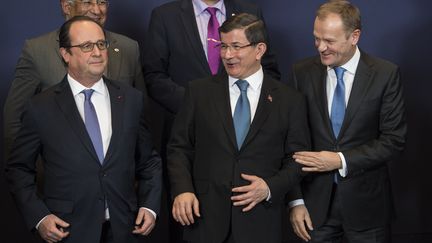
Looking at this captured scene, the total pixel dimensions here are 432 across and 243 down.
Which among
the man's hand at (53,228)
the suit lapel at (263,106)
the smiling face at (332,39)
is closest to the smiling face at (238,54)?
the suit lapel at (263,106)

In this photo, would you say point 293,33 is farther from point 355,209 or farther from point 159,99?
point 355,209

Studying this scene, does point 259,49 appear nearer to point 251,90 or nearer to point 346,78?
point 251,90

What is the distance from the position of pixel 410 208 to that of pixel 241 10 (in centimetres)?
201

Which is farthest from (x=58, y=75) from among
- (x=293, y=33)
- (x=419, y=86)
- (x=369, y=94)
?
(x=419, y=86)

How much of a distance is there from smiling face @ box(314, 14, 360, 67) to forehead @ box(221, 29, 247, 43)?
407 mm

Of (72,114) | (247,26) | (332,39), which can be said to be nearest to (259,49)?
(247,26)

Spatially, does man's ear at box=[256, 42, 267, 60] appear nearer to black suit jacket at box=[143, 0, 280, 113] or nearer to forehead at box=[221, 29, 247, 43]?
forehead at box=[221, 29, 247, 43]

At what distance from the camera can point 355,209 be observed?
396 centimetres

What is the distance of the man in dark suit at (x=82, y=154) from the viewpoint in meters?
3.54

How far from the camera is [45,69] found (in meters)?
4.25

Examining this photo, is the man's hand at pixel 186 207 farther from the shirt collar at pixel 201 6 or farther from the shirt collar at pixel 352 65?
the shirt collar at pixel 201 6

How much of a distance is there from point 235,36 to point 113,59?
0.92 m

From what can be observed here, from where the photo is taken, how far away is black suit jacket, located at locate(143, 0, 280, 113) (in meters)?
4.61

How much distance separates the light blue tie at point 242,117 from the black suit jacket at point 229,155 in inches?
1.0
